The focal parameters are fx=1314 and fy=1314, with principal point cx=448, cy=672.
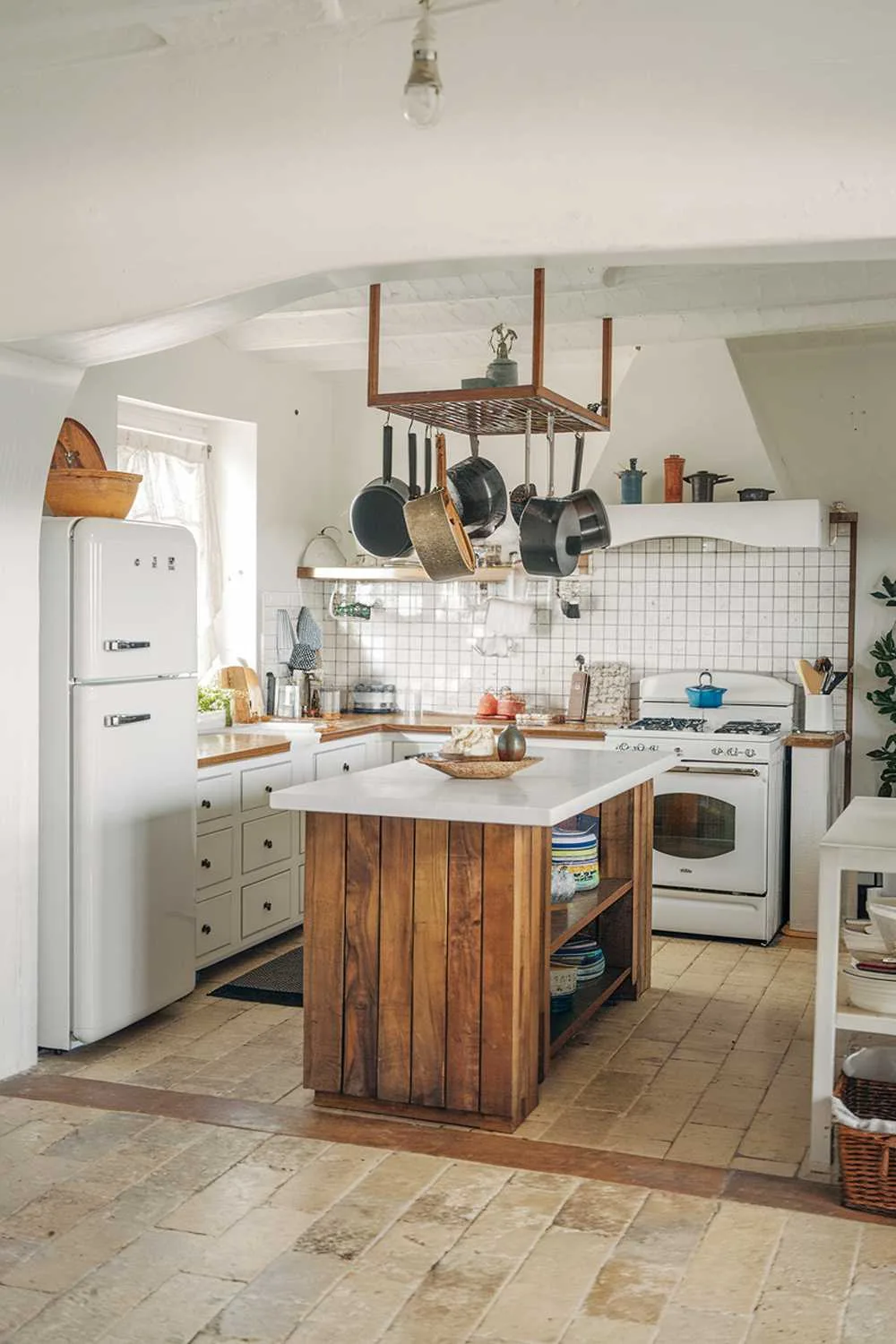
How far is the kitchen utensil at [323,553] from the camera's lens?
7.38 m

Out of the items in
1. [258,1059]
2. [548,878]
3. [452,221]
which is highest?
[452,221]

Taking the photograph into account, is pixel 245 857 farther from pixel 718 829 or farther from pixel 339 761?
pixel 718 829

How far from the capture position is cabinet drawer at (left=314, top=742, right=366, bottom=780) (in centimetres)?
618

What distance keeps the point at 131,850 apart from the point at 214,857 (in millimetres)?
885

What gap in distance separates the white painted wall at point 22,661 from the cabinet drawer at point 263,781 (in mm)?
1396

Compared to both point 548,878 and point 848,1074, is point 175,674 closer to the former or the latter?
point 548,878

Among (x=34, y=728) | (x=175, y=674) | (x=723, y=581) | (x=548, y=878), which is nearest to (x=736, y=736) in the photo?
(x=723, y=581)

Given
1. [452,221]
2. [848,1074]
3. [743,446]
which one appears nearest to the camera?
[452,221]

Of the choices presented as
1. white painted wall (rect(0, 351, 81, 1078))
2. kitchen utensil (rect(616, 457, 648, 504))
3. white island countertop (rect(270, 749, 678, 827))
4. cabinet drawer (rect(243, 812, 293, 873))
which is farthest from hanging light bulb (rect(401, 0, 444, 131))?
kitchen utensil (rect(616, 457, 648, 504))

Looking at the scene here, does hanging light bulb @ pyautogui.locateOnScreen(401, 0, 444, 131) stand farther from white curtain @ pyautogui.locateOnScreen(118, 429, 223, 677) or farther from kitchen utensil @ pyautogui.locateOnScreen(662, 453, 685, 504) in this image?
kitchen utensil @ pyautogui.locateOnScreen(662, 453, 685, 504)

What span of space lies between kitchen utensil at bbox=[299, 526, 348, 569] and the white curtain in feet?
2.08

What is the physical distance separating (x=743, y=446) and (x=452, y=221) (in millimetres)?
3630

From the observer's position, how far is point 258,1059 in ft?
14.3

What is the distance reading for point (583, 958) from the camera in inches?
189
